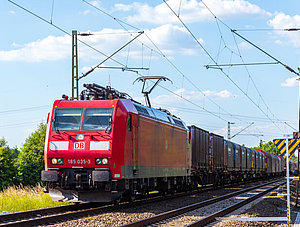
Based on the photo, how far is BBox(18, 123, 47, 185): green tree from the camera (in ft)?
173

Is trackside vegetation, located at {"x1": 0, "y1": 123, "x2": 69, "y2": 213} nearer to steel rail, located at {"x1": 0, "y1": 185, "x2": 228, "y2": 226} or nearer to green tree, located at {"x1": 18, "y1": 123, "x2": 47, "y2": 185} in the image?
green tree, located at {"x1": 18, "y1": 123, "x2": 47, "y2": 185}

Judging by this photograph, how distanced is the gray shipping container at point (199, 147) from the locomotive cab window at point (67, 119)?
12.0m

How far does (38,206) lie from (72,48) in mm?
11191

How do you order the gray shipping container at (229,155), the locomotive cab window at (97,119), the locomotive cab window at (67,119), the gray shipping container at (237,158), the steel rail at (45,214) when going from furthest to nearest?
the gray shipping container at (237,158), the gray shipping container at (229,155), the locomotive cab window at (67,119), the locomotive cab window at (97,119), the steel rail at (45,214)

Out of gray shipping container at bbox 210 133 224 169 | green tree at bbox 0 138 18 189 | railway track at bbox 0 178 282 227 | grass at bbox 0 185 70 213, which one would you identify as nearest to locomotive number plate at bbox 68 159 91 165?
railway track at bbox 0 178 282 227

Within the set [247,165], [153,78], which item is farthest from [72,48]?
[247,165]

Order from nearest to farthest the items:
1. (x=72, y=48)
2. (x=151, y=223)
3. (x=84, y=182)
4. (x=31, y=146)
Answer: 1. (x=151, y=223)
2. (x=84, y=182)
3. (x=72, y=48)
4. (x=31, y=146)

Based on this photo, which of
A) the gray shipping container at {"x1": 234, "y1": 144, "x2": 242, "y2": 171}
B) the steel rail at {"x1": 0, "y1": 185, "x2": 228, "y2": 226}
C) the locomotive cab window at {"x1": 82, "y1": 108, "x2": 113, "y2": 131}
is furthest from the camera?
the gray shipping container at {"x1": 234, "y1": 144, "x2": 242, "y2": 171}

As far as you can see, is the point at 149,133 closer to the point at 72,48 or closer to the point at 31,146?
the point at 72,48

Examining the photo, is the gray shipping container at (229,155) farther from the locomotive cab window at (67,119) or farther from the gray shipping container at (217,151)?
the locomotive cab window at (67,119)

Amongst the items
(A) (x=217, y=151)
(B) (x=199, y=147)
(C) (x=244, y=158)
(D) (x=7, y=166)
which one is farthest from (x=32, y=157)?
(B) (x=199, y=147)

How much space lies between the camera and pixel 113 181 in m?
14.6

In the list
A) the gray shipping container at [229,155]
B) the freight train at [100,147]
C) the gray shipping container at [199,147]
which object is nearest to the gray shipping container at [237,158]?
the gray shipping container at [229,155]

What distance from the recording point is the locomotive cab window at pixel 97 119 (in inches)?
586
